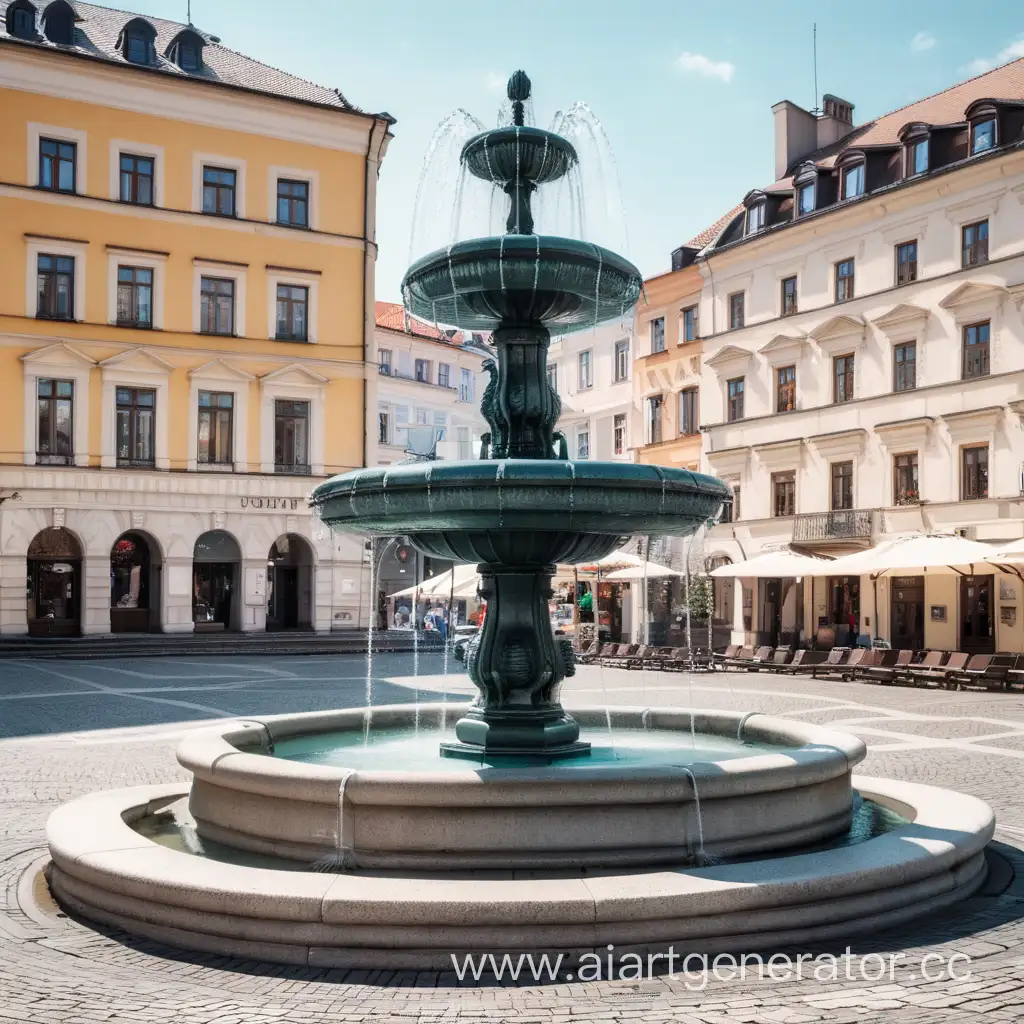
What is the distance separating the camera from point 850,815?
Result: 7.21 meters

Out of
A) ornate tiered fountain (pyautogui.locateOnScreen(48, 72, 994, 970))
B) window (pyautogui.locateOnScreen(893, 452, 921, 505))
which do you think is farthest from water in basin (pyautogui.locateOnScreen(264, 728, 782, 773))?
window (pyautogui.locateOnScreen(893, 452, 921, 505))

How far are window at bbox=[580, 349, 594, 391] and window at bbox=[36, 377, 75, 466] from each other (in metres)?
21.5

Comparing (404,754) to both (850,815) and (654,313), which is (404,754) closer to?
(850,815)

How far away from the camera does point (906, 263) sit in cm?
3316

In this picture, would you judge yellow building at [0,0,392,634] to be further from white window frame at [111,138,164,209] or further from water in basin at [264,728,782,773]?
water in basin at [264,728,782,773]

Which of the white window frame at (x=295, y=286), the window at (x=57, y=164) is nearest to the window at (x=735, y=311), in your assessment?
the white window frame at (x=295, y=286)

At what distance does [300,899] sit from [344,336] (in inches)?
1266

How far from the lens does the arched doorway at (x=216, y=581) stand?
112 feet

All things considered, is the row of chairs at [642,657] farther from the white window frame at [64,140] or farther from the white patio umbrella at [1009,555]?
the white window frame at [64,140]

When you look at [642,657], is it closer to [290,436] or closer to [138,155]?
[290,436]

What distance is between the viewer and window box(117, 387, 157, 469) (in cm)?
3300

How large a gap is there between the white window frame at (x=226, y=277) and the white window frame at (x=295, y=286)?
2.52ft

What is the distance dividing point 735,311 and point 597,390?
826cm

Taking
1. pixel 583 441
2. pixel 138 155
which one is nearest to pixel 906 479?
pixel 583 441
